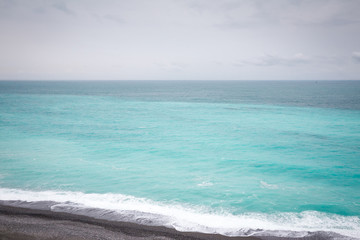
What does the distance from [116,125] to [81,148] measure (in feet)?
37.6

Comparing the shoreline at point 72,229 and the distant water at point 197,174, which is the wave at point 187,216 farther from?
the shoreline at point 72,229

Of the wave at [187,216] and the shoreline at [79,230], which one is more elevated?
the shoreline at [79,230]

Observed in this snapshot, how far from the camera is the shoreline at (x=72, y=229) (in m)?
9.02

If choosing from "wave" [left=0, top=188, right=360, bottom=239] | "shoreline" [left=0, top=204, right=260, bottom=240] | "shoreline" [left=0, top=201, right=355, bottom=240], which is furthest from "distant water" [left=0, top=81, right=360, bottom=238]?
"shoreline" [left=0, top=204, right=260, bottom=240]

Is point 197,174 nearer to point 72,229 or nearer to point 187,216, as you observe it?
point 187,216

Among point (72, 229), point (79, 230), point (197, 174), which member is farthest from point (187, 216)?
point (197, 174)

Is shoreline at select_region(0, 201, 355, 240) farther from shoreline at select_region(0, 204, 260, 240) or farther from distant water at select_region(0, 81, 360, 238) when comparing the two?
distant water at select_region(0, 81, 360, 238)

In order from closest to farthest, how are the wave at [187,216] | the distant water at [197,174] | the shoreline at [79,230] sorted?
the shoreline at [79,230]
the wave at [187,216]
the distant water at [197,174]

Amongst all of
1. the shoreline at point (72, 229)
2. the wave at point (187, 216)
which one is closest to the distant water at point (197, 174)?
the wave at point (187, 216)

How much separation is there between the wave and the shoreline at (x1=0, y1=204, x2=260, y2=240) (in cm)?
51

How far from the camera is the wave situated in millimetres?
10570

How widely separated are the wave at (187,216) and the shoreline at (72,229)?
508mm

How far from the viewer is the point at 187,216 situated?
12031mm

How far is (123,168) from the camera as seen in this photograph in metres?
19.0
